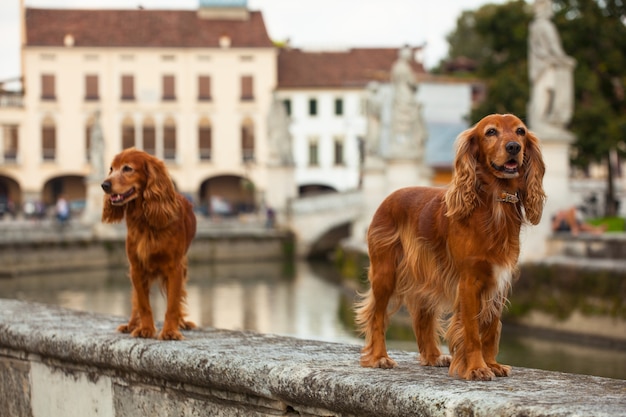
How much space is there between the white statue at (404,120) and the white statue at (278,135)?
51.9ft

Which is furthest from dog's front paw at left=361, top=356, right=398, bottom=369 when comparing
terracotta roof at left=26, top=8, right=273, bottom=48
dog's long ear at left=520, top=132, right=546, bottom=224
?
terracotta roof at left=26, top=8, right=273, bottom=48

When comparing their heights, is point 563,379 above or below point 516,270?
below

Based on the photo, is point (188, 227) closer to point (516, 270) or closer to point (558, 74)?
point (516, 270)

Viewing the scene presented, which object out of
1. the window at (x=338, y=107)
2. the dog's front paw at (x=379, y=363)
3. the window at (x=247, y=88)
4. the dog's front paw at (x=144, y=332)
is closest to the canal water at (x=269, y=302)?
the dog's front paw at (x=144, y=332)

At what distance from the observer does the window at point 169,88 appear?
67688mm

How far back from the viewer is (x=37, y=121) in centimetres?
6638

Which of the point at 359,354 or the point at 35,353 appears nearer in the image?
the point at 359,354

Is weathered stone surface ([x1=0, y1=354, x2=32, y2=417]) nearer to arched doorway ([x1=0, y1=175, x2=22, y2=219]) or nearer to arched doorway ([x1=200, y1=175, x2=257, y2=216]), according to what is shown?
arched doorway ([x1=200, y1=175, x2=257, y2=216])

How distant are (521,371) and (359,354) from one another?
94 centimetres

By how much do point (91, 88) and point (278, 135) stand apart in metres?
22.8

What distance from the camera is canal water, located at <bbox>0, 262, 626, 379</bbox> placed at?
739 inches

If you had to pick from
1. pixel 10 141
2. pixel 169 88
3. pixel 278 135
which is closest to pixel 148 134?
pixel 169 88

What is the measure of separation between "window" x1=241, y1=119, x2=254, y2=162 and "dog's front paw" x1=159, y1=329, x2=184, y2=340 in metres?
61.5

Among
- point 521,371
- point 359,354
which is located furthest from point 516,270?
point 359,354
